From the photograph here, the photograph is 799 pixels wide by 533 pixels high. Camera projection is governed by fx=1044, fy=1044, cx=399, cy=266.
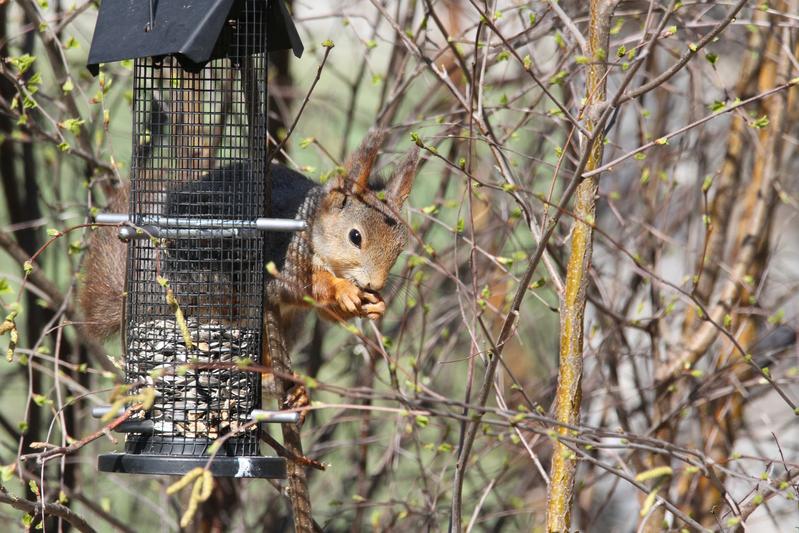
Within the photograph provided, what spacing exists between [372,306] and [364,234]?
0.26 meters

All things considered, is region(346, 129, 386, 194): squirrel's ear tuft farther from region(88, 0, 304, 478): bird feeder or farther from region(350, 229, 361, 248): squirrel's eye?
region(88, 0, 304, 478): bird feeder

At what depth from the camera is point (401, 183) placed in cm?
289

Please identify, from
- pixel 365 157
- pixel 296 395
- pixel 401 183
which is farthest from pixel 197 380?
pixel 401 183

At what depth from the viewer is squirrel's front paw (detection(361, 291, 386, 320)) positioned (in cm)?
267

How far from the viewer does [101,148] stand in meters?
3.38

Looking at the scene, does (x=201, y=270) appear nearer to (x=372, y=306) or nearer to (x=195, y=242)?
(x=195, y=242)

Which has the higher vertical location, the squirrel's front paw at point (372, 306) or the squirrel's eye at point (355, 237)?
the squirrel's eye at point (355, 237)

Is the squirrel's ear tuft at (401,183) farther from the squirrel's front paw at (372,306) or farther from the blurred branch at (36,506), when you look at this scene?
the blurred branch at (36,506)

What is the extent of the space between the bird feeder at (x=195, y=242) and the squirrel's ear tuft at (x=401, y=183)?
1.49 ft

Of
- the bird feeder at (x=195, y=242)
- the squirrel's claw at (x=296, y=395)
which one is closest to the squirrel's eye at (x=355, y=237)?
the bird feeder at (x=195, y=242)

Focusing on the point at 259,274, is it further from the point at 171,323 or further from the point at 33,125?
the point at 33,125

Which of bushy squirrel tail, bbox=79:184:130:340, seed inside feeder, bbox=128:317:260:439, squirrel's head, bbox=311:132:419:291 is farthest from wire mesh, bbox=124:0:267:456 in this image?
squirrel's head, bbox=311:132:419:291

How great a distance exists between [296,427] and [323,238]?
858 millimetres

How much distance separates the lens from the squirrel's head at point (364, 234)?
283 centimetres
